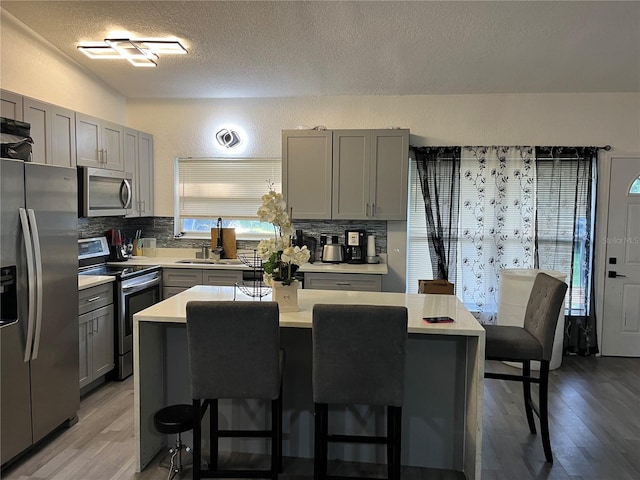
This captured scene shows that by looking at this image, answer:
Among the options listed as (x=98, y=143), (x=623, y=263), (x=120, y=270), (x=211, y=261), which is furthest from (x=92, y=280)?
(x=623, y=263)

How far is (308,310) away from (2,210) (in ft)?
5.66

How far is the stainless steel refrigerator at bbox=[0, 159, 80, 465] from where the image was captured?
2471mm

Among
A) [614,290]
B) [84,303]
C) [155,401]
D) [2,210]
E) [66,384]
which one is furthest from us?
[614,290]

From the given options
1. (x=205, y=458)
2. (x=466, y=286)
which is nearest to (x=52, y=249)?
(x=205, y=458)

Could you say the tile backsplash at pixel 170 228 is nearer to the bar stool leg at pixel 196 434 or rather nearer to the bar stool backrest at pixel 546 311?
the bar stool backrest at pixel 546 311

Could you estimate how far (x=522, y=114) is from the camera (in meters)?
4.56

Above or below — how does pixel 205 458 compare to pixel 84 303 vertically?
below

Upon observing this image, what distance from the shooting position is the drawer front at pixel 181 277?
14.6 feet

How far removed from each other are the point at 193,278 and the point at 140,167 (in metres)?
1.36

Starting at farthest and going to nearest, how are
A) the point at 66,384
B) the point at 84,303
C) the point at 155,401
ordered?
the point at 84,303, the point at 66,384, the point at 155,401

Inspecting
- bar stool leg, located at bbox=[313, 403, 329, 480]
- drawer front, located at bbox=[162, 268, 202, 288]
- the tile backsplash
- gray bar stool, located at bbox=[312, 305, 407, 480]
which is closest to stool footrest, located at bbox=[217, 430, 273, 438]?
bar stool leg, located at bbox=[313, 403, 329, 480]

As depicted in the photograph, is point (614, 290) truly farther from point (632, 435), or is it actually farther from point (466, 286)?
point (632, 435)

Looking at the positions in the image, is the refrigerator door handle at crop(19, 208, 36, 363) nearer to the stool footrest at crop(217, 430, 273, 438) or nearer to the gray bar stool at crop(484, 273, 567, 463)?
the stool footrest at crop(217, 430, 273, 438)

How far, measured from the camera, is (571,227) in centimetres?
456
